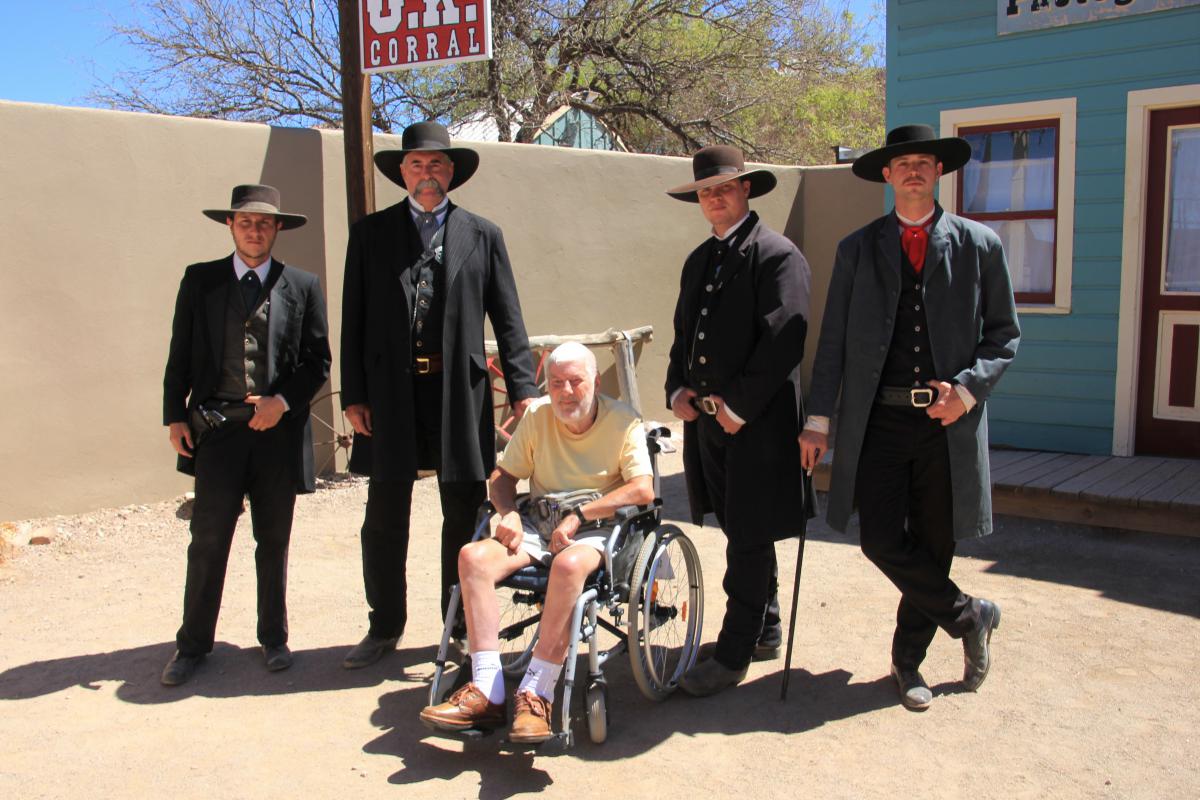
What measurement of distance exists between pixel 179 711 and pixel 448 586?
1.05 metres

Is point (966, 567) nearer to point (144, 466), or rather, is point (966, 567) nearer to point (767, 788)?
point (767, 788)

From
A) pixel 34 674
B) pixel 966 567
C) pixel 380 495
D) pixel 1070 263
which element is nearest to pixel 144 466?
pixel 34 674

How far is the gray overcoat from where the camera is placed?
362 centimetres

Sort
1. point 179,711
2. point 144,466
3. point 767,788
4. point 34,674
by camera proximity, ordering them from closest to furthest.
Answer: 1. point 767,788
2. point 179,711
3. point 34,674
4. point 144,466

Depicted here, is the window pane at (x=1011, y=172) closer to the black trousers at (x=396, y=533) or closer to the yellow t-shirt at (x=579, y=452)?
the yellow t-shirt at (x=579, y=452)

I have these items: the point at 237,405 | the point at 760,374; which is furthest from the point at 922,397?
the point at 237,405

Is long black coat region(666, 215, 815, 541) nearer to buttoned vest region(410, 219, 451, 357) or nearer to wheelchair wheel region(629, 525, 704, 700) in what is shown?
wheelchair wheel region(629, 525, 704, 700)

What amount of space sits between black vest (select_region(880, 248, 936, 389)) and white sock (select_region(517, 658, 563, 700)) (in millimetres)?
1460

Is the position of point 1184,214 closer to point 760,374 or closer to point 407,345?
point 760,374

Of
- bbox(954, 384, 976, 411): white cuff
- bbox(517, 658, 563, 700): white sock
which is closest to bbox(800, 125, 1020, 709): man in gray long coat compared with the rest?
bbox(954, 384, 976, 411): white cuff

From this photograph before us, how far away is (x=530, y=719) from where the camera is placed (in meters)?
3.25

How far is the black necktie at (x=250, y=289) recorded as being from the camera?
13.9ft

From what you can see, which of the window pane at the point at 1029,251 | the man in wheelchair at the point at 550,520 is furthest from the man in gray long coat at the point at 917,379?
the window pane at the point at 1029,251

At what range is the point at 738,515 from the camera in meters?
3.82
